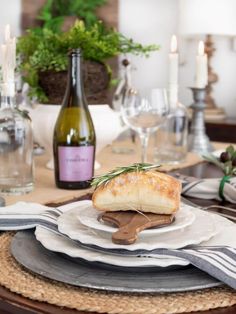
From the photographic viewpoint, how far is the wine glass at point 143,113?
141 centimetres

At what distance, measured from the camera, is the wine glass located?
1405 millimetres

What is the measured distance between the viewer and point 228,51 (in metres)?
3.06

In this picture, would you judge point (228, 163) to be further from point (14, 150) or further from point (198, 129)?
point (198, 129)

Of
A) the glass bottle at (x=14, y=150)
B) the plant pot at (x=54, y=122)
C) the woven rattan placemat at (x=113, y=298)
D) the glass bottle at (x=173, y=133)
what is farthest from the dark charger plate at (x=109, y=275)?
the glass bottle at (x=173, y=133)

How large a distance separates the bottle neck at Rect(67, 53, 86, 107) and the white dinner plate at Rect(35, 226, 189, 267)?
0.54 metres

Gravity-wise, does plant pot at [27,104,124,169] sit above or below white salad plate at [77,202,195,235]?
above

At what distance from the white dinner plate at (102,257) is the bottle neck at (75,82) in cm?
54

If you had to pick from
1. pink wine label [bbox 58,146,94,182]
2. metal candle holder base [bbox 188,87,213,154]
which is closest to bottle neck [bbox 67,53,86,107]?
pink wine label [bbox 58,146,94,182]

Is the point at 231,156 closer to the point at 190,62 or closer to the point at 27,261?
the point at 27,261

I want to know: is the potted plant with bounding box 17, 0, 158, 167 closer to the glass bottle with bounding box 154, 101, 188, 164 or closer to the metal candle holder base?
the glass bottle with bounding box 154, 101, 188, 164

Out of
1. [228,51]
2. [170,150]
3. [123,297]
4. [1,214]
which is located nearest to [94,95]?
[170,150]

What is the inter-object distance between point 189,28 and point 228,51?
0.41m

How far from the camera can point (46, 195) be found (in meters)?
1.11

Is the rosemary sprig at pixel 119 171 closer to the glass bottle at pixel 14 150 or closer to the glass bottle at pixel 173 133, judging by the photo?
the glass bottle at pixel 14 150
